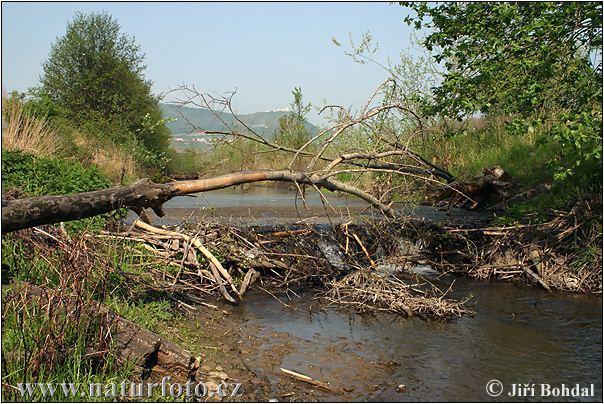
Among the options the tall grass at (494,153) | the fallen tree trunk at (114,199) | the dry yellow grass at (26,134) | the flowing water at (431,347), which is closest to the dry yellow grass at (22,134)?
the dry yellow grass at (26,134)

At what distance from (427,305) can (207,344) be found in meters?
2.78

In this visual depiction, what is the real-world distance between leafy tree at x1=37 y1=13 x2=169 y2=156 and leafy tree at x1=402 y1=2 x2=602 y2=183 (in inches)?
894

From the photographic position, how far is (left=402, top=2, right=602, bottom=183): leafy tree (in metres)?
8.43

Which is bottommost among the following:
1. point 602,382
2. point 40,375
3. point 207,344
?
point 602,382

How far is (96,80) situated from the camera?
99.7ft

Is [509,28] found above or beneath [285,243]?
above

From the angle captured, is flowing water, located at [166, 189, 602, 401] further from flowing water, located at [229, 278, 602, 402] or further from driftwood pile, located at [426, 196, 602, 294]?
driftwood pile, located at [426, 196, 602, 294]

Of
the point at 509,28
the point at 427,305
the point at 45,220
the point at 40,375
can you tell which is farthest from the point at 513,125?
the point at 40,375

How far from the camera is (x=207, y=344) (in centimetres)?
606

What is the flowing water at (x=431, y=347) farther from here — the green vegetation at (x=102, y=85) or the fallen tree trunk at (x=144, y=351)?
the green vegetation at (x=102, y=85)

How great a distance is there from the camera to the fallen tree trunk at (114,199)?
539cm

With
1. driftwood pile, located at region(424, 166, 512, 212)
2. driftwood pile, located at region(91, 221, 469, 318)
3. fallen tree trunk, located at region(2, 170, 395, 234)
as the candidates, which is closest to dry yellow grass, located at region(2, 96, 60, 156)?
driftwood pile, located at region(91, 221, 469, 318)

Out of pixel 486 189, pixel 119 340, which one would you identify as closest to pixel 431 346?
pixel 119 340

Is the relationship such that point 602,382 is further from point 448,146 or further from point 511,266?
point 448,146
